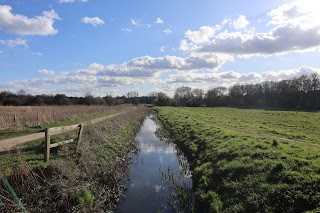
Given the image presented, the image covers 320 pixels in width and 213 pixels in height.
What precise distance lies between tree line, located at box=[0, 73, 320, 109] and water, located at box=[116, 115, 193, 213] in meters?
61.5

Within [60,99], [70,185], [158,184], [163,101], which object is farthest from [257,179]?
[163,101]

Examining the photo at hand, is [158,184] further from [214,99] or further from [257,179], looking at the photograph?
[214,99]

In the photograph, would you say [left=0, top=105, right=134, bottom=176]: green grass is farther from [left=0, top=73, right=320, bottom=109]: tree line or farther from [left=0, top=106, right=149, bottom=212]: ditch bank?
[left=0, top=73, right=320, bottom=109]: tree line

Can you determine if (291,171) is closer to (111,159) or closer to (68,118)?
(111,159)

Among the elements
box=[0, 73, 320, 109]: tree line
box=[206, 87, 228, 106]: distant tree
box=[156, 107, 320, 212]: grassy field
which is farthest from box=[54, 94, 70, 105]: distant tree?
box=[156, 107, 320, 212]: grassy field

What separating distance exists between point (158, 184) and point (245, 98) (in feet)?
→ 387

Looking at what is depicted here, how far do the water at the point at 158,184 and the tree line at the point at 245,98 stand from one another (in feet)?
202

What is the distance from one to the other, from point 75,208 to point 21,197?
5.99 feet

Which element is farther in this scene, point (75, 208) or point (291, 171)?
point (291, 171)

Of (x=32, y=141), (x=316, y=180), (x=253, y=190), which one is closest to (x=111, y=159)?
(x=32, y=141)

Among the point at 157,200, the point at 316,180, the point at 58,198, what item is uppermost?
the point at 316,180

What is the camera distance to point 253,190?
35.2 feet

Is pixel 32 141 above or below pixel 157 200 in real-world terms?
Answer: above

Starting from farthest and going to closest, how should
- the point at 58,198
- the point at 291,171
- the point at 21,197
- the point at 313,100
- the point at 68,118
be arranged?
the point at 313,100 → the point at 68,118 → the point at 291,171 → the point at 58,198 → the point at 21,197
